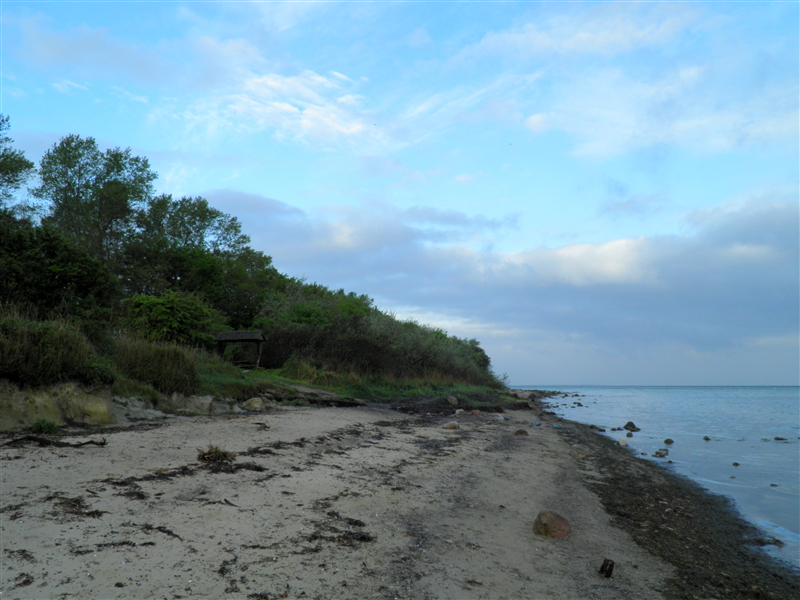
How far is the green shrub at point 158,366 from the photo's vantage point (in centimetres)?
1096

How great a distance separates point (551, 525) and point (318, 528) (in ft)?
7.87

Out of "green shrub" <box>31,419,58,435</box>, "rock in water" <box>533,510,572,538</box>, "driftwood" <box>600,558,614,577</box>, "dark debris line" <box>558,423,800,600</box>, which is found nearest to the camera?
"driftwood" <box>600,558,614,577</box>

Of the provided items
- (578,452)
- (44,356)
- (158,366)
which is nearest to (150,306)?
(158,366)

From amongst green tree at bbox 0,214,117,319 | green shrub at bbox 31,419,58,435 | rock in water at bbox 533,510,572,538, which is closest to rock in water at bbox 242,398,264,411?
green tree at bbox 0,214,117,319

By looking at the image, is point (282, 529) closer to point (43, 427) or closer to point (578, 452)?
point (43, 427)

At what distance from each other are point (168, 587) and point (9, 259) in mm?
13760

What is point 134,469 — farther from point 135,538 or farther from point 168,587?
point 168,587

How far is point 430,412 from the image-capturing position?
17250 millimetres

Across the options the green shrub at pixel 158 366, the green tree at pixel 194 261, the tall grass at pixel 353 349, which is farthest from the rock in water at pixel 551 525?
the green tree at pixel 194 261

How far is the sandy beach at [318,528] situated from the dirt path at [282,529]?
0.02 meters

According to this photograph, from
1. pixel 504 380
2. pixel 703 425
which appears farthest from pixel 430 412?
pixel 504 380

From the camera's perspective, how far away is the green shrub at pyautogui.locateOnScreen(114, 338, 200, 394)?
36.0 ft

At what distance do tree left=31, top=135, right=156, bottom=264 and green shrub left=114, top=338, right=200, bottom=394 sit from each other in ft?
68.5

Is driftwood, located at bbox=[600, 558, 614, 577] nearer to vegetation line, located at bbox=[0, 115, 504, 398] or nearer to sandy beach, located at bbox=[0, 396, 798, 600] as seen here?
sandy beach, located at bbox=[0, 396, 798, 600]
